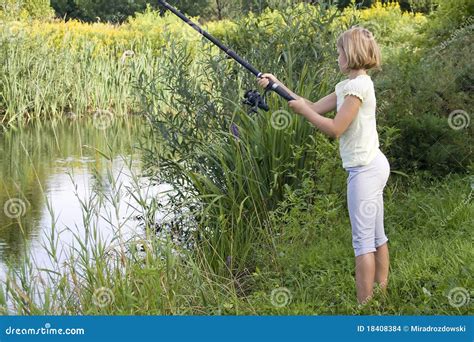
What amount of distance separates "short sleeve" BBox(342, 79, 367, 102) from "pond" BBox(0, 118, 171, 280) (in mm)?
1375

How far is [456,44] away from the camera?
8281 mm

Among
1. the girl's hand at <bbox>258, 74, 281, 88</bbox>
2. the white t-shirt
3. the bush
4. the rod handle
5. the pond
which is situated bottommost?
the pond

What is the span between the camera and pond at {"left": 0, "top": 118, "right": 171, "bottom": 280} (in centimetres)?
540

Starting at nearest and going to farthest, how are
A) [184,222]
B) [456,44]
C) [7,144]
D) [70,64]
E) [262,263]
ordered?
[262,263] < [184,222] < [456,44] < [7,144] < [70,64]

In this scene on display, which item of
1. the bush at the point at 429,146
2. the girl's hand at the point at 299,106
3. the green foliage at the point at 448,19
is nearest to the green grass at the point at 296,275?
the bush at the point at 429,146

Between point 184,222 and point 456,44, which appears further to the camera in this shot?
point 456,44

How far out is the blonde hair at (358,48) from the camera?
4.25 metres

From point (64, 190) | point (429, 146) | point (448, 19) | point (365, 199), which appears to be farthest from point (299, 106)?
point (448, 19)

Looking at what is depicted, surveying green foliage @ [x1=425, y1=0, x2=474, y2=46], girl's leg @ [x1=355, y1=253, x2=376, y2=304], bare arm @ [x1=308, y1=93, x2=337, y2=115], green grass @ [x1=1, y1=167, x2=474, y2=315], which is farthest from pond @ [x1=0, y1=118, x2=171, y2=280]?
green foliage @ [x1=425, y1=0, x2=474, y2=46]

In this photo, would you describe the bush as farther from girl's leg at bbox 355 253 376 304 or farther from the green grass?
girl's leg at bbox 355 253 376 304

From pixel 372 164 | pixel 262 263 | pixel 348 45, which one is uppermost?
pixel 348 45

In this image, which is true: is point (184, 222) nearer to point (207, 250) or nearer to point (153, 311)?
point (207, 250)

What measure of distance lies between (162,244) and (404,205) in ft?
5.70

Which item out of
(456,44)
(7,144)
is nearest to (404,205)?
(456,44)
